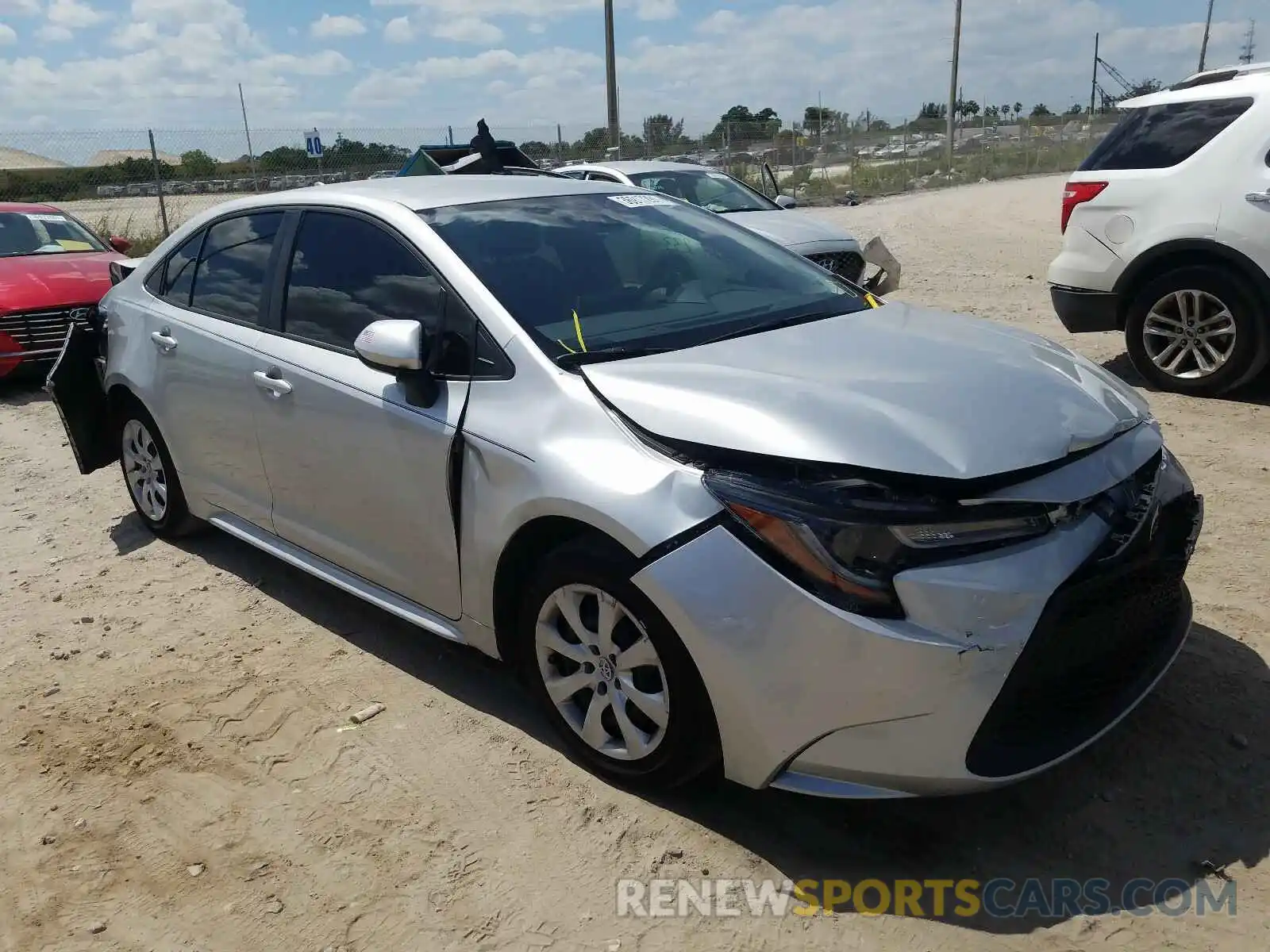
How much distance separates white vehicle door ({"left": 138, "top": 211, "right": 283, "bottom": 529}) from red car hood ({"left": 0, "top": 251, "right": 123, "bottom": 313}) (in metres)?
4.49

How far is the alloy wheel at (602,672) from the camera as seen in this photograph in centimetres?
280

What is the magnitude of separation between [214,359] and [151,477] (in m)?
1.17

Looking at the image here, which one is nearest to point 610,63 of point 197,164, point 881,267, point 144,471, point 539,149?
point 539,149

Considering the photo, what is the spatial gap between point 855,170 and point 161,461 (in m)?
33.2

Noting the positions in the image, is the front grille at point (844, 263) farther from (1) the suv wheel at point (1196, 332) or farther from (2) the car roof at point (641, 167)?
(1) the suv wheel at point (1196, 332)

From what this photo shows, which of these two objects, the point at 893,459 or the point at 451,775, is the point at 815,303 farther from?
the point at 451,775

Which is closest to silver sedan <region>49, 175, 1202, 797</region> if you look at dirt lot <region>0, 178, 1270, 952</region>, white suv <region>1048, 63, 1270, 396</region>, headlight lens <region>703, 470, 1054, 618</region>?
headlight lens <region>703, 470, 1054, 618</region>

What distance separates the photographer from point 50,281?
9.09 m

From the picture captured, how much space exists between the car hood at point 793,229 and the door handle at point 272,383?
19.7 feet

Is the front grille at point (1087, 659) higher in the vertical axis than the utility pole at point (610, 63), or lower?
lower

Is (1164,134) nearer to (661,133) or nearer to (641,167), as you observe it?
(641,167)

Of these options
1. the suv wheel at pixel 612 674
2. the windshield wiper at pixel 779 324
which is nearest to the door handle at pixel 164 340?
the suv wheel at pixel 612 674

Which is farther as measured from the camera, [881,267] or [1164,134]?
[881,267]

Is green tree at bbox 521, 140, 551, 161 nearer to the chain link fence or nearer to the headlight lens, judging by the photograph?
the chain link fence
